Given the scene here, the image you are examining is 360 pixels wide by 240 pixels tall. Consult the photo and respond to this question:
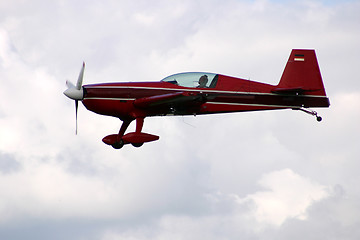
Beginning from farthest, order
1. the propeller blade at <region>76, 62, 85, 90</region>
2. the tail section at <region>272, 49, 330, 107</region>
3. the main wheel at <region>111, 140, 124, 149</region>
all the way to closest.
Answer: the tail section at <region>272, 49, 330, 107</region>
the main wheel at <region>111, 140, 124, 149</region>
the propeller blade at <region>76, 62, 85, 90</region>

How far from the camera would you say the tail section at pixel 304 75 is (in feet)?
104

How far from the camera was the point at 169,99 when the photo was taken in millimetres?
29234

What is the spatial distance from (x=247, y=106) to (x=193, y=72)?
259cm

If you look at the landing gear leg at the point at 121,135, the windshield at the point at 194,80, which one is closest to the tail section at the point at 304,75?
the windshield at the point at 194,80

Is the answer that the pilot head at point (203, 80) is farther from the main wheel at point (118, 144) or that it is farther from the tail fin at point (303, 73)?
the main wheel at point (118, 144)

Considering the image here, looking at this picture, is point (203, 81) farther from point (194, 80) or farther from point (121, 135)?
point (121, 135)

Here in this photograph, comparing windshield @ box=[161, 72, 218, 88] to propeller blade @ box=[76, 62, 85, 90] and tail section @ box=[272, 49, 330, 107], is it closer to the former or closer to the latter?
tail section @ box=[272, 49, 330, 107]

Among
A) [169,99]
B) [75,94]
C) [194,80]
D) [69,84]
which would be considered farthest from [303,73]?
[69,84]

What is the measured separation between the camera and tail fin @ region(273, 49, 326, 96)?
3178 cm

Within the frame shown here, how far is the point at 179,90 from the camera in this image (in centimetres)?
3036

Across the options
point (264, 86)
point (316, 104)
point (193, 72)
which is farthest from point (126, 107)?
point (316, 104)

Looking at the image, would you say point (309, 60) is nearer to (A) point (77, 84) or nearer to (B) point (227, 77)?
(B) point (227, 77)

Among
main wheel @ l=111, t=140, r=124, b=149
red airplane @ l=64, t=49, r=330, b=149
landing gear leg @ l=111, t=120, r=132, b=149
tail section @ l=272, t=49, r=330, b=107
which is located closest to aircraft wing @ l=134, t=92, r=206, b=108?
red airplane @ l=64, t=49, r=330, b=149

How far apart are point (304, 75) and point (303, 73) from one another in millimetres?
98
